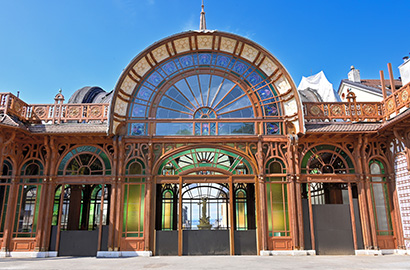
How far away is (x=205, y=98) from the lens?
14.6 m

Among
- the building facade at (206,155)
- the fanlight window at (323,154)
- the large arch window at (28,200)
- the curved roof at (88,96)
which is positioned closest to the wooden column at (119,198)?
the building facade at (206,155)

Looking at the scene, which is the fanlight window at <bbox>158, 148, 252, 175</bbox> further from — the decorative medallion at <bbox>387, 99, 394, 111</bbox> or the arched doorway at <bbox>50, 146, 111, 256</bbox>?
the decorative medallion at <bbox>387, 99, 394, 111</bbox>

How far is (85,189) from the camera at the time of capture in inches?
793

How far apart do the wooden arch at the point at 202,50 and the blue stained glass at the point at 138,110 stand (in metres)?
0.29

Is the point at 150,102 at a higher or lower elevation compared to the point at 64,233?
higher

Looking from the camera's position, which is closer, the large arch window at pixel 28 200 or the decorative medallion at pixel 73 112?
the large arch window at pixel 28 200

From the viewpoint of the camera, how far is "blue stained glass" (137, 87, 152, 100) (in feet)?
48.2

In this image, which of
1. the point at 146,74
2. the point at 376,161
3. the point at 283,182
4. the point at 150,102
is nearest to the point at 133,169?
the point at 150,102

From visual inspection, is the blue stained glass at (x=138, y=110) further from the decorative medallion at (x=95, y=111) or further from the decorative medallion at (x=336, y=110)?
the decorative medallion at (x=336, y=110)

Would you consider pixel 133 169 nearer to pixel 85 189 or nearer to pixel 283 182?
pixel 283 182

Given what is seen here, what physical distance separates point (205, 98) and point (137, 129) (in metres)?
3.37

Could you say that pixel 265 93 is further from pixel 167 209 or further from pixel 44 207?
pixel 44 207

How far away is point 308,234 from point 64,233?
1008 centimetres

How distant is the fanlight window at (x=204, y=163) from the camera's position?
13.7m
